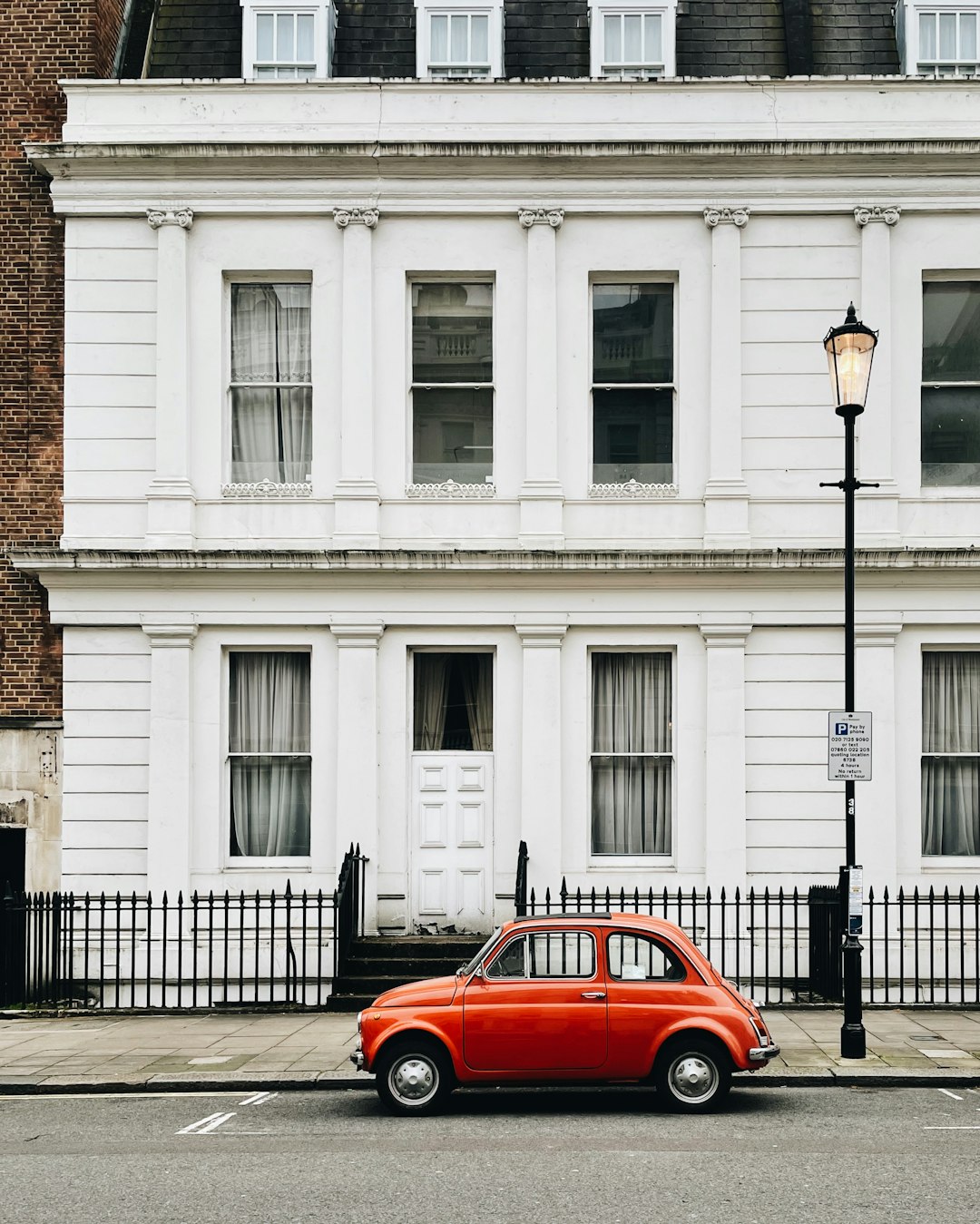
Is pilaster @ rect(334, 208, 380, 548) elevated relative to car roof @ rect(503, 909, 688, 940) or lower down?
elevated

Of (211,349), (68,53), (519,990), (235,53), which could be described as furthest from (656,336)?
(519,990)

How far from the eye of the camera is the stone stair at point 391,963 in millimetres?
14805

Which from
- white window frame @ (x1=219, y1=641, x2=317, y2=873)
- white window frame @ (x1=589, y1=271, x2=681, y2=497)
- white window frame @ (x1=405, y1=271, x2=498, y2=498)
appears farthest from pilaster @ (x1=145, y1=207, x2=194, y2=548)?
white window frame @ (x1=589, y1=271, x2=681, y2=497)

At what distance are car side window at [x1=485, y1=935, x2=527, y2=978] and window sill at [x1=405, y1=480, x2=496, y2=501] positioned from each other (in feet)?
23.4

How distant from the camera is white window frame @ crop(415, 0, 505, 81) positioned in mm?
16766

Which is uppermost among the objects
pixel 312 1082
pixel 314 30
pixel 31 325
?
pixel 314 30

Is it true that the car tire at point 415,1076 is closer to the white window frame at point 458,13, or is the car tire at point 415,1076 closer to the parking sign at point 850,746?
the parking sign at point 850,746

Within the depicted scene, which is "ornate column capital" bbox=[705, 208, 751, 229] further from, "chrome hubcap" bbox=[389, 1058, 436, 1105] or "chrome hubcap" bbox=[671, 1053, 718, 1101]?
"chrome hubcap" bbox=[389, 1058, 436, 1105]

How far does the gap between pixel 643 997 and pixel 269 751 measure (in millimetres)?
7543

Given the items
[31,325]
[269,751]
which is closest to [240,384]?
[31,325]

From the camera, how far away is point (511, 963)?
10.2m

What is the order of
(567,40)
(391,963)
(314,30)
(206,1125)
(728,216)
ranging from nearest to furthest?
(206,1125), (391,963), (728,216), (314,30), (567,40)

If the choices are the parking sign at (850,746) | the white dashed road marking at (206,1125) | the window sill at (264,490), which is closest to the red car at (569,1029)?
the white dashed road marking at (206,1125)

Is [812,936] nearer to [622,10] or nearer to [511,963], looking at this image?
[511,963]
